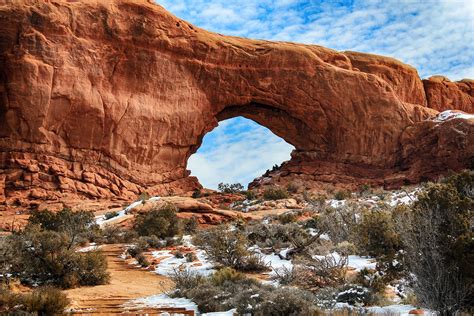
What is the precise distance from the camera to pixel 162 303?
7.52m

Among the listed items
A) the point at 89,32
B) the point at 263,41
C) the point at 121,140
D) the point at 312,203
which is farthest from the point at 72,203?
the point at 263,41

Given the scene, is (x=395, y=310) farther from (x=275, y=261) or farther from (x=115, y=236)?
(x=115, y=236)

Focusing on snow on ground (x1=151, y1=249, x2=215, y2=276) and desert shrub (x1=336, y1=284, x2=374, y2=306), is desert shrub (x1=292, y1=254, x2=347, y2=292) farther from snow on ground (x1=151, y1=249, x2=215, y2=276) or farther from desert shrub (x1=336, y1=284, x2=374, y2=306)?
snow on ground (x1=151, y1=249, x2=215, y2=276)

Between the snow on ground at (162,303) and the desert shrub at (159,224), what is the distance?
876 cm

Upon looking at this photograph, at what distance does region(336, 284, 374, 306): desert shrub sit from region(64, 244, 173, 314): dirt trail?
3.22 meters

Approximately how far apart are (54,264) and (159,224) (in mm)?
7834

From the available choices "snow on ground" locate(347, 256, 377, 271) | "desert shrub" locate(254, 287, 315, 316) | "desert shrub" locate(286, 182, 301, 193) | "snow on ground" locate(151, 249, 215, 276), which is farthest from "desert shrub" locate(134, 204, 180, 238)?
"desert shrub" locate(286, 182, 301, 193)

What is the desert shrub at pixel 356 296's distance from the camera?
6.88 metres

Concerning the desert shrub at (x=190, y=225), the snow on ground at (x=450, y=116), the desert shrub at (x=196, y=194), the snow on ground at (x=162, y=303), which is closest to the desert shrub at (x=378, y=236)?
the snow on ground at (x=162, y=303)

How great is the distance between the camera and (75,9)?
2744 cm

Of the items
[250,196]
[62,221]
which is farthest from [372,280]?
[250,196]

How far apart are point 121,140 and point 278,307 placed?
24.4m

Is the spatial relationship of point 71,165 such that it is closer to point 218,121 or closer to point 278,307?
point 218,121

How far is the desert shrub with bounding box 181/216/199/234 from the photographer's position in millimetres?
18347
